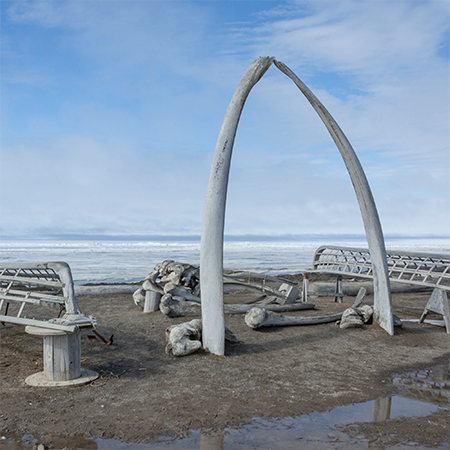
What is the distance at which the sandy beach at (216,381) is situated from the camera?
163 inches

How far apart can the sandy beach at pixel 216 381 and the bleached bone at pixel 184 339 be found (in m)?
0.12

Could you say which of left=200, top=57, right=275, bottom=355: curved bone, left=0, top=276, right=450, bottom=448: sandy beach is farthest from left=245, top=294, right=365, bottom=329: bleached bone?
left=200, top=57, right=275, bottom=355: curved bone

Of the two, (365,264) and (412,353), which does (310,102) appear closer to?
(365,264)

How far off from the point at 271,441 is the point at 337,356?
337 cm

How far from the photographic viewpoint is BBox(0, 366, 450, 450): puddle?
12.3 ft

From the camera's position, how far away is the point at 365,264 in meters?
10.4

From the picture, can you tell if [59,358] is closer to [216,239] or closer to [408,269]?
[216,239]

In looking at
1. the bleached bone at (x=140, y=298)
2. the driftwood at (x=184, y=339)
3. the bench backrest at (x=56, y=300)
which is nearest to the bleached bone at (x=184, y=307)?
the bleached bone at (x=140, y=298)

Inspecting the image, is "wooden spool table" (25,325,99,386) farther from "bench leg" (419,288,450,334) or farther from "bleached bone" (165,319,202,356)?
"bench leg" (419,288,450,334)

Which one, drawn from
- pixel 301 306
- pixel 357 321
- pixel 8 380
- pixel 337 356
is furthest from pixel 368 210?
pixel 8 380

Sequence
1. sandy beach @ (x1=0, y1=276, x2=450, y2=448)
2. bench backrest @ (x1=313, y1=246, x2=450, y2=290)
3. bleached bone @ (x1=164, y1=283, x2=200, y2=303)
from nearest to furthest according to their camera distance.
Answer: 1. sandy beach @ (x1=0, y1=276, x2=450, y2=448)
2. bench backrest @ (x1=313, y1=246, x2=450, y2=290)
3. bleached bone @ (x1=164, y1=283, x2=200, y2=303)

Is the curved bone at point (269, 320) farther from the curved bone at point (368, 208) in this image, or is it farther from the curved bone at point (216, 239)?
the curved bone at point (216, 239)

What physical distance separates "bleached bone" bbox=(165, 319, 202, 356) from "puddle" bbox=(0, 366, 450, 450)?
94.9 inches

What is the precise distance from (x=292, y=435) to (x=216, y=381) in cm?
170
